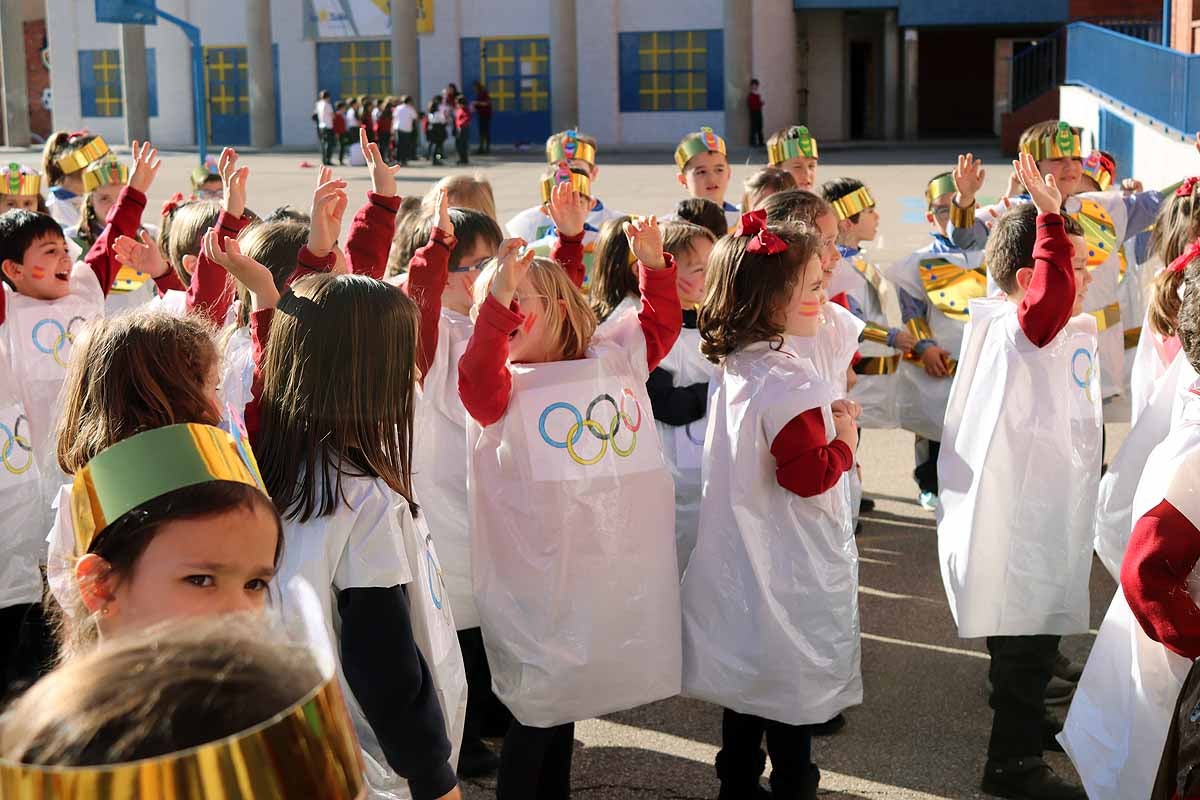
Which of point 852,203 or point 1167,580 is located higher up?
point 852,203

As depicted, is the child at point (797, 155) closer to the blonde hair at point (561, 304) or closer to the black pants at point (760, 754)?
the blonde hair at point (561, 304)

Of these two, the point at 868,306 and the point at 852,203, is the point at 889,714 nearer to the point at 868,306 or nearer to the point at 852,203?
the point at 868,306

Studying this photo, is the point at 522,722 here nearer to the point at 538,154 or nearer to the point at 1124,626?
the point at 1124,626

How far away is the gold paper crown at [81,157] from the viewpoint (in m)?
7.40

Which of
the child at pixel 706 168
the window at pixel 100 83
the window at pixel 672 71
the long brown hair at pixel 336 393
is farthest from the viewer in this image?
the window at pixel 100 83

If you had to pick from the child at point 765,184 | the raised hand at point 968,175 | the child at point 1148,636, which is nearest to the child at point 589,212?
the child at point 765,184

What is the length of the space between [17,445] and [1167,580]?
315cm

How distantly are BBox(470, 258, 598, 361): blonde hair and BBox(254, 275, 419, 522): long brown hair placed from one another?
30.0 inches

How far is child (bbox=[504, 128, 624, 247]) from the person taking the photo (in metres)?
6.44

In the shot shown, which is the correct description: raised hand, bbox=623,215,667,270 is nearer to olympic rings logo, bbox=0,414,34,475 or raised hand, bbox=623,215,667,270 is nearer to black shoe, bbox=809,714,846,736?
black shoe, bbox=809,714,846,736

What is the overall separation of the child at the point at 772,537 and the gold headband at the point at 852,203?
2.63m

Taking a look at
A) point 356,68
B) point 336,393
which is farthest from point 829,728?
point 356,68

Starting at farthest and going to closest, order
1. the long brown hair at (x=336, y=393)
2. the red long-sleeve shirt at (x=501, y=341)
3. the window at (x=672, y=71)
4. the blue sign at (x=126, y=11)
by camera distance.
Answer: the window at (x=672, y=71)
the blue sign at (x=126, y=11)
the red long-sleeve shirt at (x=501, y=341)
the long brown hair at (x=336, y=393)

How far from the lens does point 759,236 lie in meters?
3.62
